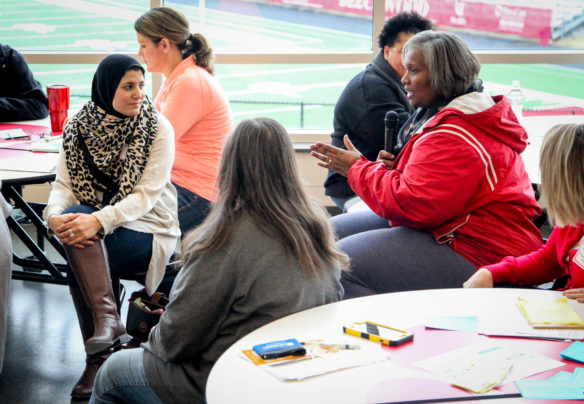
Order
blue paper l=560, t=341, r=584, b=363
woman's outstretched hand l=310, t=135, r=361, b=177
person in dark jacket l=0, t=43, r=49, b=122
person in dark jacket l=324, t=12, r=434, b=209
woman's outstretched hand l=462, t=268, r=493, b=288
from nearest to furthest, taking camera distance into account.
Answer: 1. blue paper l=560, t=341, r=584, b=363
2. woman's outstretched hand l=462, t=268, r=493, b=288
3. woman's outstretched hand l=310, t=135, r=361, b=177
4. person in dark jacket l=324, t=12, r=434, b=209
5. person in dark jacket l=0, t=43, r=49, b=122

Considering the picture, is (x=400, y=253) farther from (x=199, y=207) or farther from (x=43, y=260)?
(x=43, y=260)

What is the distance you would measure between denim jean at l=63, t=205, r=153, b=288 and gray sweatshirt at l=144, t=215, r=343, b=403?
3.75ft

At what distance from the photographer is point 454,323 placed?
1.75m

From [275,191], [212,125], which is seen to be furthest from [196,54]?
[275,191]

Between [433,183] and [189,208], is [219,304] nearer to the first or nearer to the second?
[433,183]

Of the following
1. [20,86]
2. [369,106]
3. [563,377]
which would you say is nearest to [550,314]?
[563,377]

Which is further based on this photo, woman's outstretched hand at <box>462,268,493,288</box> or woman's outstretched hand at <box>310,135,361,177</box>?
woman's outstretched hand at <box>310,135,361,177</box>

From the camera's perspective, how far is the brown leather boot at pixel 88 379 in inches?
110

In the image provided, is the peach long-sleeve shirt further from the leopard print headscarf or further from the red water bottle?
the red water bottle

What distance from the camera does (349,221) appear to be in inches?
117

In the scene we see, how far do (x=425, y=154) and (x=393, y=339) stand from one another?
0.92 metres

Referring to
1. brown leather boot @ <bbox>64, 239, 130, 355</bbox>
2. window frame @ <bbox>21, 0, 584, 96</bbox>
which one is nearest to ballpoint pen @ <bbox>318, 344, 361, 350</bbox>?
brown leather boot @ <bbox>64, 239, 130, 355</bbox>

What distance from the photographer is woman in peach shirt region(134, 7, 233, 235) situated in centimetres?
340

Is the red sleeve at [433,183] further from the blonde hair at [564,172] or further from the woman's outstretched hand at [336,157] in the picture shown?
the blonde hair at [564,172]
